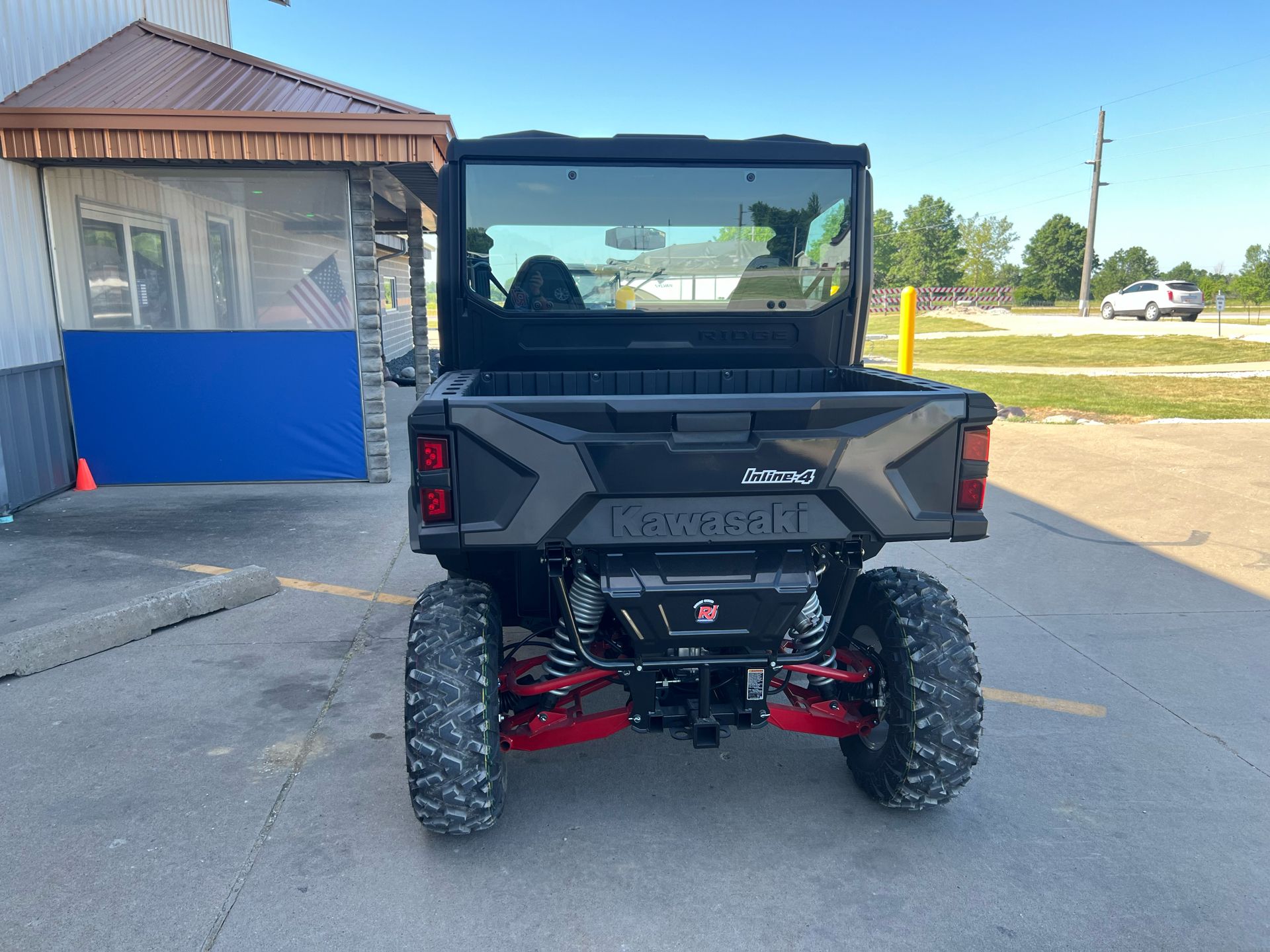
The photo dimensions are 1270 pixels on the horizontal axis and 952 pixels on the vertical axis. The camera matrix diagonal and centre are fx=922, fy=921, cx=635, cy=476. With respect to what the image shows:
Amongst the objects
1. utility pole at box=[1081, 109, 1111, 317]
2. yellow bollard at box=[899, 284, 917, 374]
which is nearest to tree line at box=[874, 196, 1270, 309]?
utility pole at box=[1081, 109, 1111, 317]

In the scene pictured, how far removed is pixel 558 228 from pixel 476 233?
0.38 meters

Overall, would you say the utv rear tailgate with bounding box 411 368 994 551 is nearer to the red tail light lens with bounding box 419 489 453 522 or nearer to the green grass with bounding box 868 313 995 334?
the red tail light lens with bounding box 419 489 453 522

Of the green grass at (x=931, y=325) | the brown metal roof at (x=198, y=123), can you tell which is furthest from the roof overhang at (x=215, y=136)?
the green grass at (x=931, y=325)

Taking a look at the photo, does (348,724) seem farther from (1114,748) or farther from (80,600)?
(1114,748)

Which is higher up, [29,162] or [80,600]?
[29,162]

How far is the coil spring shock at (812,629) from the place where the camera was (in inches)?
129

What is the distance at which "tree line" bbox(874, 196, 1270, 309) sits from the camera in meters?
70.6

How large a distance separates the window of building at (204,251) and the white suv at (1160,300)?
109 ft

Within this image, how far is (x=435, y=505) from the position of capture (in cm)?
285

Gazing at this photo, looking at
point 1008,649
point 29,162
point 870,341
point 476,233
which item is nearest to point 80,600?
point 476,233

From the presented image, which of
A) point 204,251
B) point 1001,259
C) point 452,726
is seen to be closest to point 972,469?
point 452,726

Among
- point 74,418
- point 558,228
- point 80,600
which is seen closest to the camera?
point 558,228

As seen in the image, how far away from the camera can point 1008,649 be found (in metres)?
5.09

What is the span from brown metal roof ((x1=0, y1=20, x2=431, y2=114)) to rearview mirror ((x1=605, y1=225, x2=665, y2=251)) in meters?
4.80
